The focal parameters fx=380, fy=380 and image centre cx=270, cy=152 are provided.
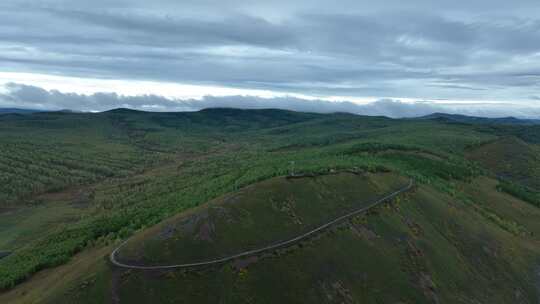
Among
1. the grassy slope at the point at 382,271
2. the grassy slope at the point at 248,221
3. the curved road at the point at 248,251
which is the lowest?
the grassy slope at the point at 382,271

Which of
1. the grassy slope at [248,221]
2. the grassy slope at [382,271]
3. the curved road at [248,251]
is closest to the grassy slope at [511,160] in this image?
the grassy slope at [382,271]

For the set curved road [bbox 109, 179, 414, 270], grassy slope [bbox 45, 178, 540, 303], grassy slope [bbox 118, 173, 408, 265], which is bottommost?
grassy slope [bbox 45, 178, 540, 303]

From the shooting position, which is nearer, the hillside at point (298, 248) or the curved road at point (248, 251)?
the hillside at point (298, 248)

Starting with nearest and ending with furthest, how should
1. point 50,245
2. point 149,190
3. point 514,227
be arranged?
point 50,245
point 514,227
point 149,190

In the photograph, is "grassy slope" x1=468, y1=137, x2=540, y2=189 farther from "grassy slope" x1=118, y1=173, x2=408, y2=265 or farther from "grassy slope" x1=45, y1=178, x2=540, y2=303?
"grassy slope" x1=118, y1=173, x2=408, y2=265

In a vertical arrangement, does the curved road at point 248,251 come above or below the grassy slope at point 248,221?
below

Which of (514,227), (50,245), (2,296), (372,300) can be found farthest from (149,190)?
(514,227)

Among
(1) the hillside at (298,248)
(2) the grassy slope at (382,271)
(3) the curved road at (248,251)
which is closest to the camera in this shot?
(2) the grassy slope at (382,271)

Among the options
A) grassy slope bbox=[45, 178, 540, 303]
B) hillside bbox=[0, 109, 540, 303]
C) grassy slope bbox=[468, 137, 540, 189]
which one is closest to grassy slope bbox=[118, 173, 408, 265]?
hillside bbox=[0, 109, 540, 303]

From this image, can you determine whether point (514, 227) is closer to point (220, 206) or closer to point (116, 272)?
point (220, 206)

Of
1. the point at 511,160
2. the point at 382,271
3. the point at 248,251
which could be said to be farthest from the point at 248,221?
the point at 511,160

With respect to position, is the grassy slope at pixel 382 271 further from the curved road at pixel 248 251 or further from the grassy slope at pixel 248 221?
the grassy slope at pixel 248 221
